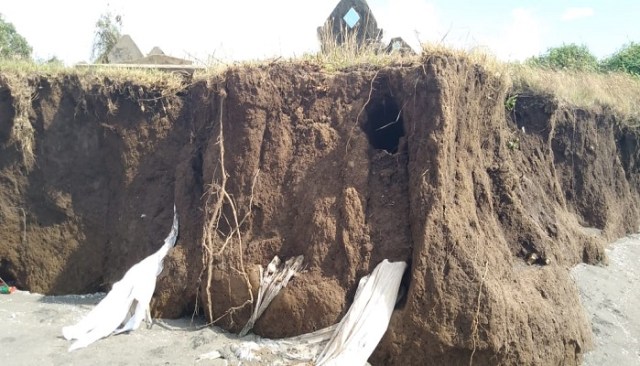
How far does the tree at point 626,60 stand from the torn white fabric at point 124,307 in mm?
16325

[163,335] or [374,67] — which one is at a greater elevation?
[374,67]

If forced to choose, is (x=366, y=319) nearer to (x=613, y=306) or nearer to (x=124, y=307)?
(x=124, y=307)

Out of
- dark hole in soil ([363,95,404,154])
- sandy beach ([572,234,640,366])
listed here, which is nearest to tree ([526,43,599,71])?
sandy beach ([572,234,640,366])

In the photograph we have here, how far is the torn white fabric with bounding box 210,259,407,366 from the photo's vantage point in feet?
15.8

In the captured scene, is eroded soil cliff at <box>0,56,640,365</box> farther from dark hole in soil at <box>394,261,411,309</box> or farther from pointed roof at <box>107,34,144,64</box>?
pointed roof at <box>107,34,144,64</box>

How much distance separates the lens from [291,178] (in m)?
5.86

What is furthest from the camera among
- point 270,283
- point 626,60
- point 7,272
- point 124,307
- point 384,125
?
point 626,60

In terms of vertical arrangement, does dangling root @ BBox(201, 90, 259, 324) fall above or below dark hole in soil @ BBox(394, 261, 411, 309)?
above

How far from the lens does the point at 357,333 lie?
16.0 feet

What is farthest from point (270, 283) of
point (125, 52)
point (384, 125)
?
point (125, 52)

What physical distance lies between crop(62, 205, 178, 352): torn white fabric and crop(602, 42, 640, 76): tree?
16.3 m

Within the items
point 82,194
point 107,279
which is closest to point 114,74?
point 82,194

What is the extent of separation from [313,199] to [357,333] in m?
1.34

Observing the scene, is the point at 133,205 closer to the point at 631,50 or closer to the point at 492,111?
the point at 492,111
